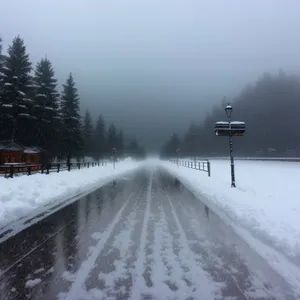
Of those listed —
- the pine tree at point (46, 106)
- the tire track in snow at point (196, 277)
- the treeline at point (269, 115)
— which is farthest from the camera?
the treeline at point (269, 115)

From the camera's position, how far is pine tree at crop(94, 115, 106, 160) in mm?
74206

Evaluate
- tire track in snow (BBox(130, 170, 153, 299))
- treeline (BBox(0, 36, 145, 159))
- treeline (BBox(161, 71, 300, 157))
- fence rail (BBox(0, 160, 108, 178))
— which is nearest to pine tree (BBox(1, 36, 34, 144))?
treeline (BBox(0, 36, 145, 159))

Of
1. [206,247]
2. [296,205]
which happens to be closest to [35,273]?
[206,247]

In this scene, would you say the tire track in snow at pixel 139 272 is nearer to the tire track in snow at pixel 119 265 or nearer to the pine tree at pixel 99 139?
the tire track in snow at pixel 119 265

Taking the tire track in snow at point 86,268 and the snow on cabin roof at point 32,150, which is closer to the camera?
the tire track in snow at point 86,268

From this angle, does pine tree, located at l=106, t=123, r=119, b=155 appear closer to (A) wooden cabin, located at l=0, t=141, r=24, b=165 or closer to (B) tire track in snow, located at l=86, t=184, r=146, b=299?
(A) wooden cabin, located at l=0, t=141, r=24, b=165

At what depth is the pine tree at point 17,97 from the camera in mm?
31422

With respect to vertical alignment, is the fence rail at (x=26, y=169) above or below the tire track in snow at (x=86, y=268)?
above

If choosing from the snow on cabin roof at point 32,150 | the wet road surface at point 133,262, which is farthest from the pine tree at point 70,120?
the wet road surface at point 133,262

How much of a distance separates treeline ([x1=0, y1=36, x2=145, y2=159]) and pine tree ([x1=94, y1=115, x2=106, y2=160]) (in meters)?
30.8

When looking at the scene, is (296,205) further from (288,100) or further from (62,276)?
(288,100)

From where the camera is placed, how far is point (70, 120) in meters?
41.6

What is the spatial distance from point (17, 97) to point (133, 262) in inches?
1334

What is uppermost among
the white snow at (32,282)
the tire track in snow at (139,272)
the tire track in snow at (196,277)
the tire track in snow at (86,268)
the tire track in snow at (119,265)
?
the white snow at (32,282)
